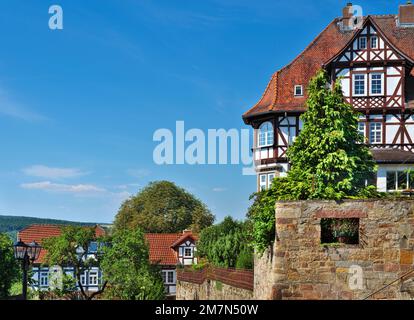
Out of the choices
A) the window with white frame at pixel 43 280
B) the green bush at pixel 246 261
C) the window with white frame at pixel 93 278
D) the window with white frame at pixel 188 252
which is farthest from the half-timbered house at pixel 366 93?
the window with white frame at pixel 43 280

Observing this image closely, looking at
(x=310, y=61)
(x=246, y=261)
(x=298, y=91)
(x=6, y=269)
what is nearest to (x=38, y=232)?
(x=6, y=269)

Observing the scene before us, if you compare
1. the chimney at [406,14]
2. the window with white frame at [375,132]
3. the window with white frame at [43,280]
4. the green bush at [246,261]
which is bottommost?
the window with white frame at [43,280]

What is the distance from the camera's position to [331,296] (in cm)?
1633

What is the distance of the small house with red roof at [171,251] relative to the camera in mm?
56656

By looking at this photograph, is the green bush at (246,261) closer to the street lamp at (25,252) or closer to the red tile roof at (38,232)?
the street lamp at (25,252)

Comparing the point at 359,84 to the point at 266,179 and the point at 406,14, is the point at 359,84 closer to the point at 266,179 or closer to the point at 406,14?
the point at 406,14

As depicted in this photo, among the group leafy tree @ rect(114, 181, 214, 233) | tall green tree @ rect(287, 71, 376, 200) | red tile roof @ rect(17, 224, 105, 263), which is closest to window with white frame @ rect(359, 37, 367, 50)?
tall green tree @ rect(287, 71, 376, 200)

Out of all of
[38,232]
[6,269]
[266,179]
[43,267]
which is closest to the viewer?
[266,179]

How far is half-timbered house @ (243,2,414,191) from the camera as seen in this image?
110ft

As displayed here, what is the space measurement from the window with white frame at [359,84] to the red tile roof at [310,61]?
7.91 feet

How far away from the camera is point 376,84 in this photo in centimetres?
3409

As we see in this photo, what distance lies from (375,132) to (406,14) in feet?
21.3

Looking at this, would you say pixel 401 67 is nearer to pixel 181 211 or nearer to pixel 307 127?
pixel 307 127

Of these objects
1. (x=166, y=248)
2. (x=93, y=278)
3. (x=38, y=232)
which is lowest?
(x=93, y=278)
